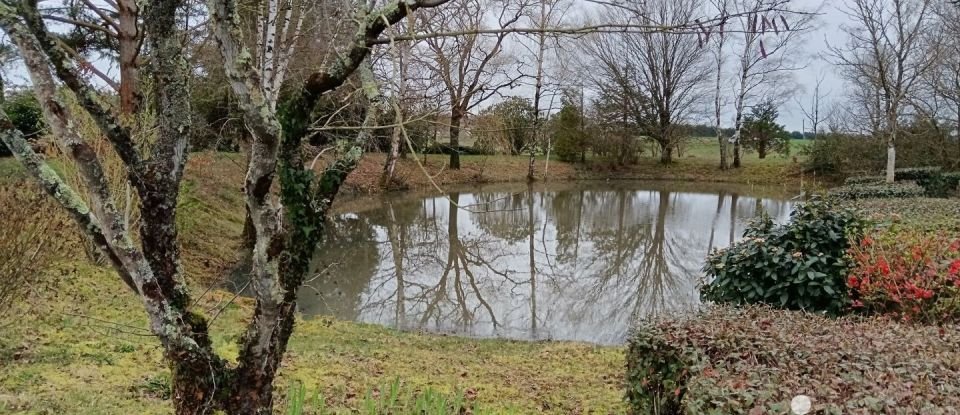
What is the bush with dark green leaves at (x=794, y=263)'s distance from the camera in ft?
16.8

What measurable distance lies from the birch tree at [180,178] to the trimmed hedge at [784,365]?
6.00ft

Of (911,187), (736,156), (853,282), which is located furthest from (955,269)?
(736,156)

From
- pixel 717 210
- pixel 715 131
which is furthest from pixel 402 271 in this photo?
pixel 715 131

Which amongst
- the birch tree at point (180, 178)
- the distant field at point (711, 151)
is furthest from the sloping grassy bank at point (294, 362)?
the distant field at point (711, 151)

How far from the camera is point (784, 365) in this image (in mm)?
2777

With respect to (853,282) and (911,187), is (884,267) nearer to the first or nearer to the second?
(853,282)

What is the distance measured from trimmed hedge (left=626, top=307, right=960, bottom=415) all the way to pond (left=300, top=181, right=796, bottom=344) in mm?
699

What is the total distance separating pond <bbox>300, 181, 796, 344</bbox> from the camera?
8.29m

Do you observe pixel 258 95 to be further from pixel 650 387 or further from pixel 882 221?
pixel 882 221

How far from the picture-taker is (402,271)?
10922 millimetres

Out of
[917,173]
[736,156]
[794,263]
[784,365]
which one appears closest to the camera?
[784,365]

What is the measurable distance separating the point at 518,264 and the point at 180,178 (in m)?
9.68

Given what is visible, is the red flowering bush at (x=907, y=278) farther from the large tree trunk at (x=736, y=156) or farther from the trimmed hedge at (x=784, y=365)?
the large tree trunk at (x=736, y=156)

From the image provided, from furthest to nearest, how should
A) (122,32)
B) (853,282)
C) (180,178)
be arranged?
(122,32) → (853,282) → (180,178)
